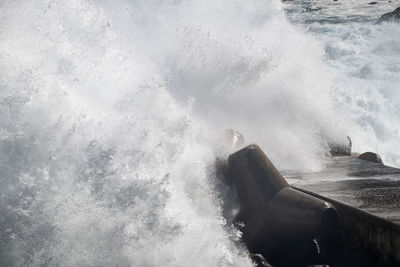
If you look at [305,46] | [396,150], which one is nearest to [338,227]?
[305,46]

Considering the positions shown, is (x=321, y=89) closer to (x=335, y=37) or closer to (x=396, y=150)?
(x=396, y=150)

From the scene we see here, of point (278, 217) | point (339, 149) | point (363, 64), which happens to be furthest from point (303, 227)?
point (363, 64)

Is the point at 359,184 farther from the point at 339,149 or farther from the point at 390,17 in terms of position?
the point at 390,17

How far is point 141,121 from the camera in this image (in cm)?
590

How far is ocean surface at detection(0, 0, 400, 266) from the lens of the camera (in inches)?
183

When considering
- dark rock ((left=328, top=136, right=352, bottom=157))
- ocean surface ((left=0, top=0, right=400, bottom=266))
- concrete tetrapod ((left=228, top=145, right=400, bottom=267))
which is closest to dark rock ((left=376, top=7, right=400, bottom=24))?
ocean surface ((left=0, top=0, right=400, bottom=266))

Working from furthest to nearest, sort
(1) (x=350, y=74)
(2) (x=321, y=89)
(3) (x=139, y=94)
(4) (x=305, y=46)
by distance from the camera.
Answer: (1) (x=350, y=74), (4) (x=305, y=46), (2) (x=321, y=89), (3) (x=139, y=94)

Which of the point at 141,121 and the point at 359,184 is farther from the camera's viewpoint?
the point at 359,184

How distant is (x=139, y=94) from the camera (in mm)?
7035

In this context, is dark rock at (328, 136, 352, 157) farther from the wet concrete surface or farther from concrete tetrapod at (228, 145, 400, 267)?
concrete tetrapod at (228, 145, 400, 267)

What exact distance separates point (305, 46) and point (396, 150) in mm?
5034

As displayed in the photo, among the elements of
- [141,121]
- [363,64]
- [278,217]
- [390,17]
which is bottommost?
[363,64]

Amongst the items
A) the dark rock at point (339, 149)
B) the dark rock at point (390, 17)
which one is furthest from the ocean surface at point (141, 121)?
the dark rock at point (390, 17)

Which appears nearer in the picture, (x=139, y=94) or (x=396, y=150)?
(x=139, y=94)
